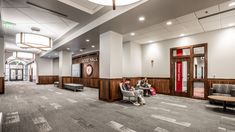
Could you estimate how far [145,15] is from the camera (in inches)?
167

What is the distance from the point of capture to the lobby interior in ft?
11.4

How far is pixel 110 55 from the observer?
581 centimetres

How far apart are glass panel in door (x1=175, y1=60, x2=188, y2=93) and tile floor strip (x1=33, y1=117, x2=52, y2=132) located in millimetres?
6852

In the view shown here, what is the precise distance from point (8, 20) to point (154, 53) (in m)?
8.13

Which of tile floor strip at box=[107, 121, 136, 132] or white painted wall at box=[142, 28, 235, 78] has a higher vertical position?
white painted wall at box=[142, 28, 235, 78]

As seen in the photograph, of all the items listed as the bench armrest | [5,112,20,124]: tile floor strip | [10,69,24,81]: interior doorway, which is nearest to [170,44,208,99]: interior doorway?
the bench armrest

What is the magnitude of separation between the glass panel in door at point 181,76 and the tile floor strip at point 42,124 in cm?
685

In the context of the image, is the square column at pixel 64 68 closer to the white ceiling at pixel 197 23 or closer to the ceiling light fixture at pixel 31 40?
the ceiling light fixture at pixel 31 40

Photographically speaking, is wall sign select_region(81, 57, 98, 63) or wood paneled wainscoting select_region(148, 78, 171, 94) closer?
wood paneled wainscoting select_region(148, 78, 171, 94)

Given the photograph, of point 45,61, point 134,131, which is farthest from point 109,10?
point 45,61

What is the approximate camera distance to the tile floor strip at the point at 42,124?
300 centimetres

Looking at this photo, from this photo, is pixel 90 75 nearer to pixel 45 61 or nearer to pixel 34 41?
pixel 34 41

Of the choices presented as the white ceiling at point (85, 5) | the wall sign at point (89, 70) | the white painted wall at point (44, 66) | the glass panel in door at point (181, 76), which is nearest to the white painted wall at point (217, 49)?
the glass panel in door at point (181, 76)

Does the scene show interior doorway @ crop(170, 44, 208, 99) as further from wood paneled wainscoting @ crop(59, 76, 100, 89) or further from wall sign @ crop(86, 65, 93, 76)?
wall sign @ crop(86, 65, 93, 76)
